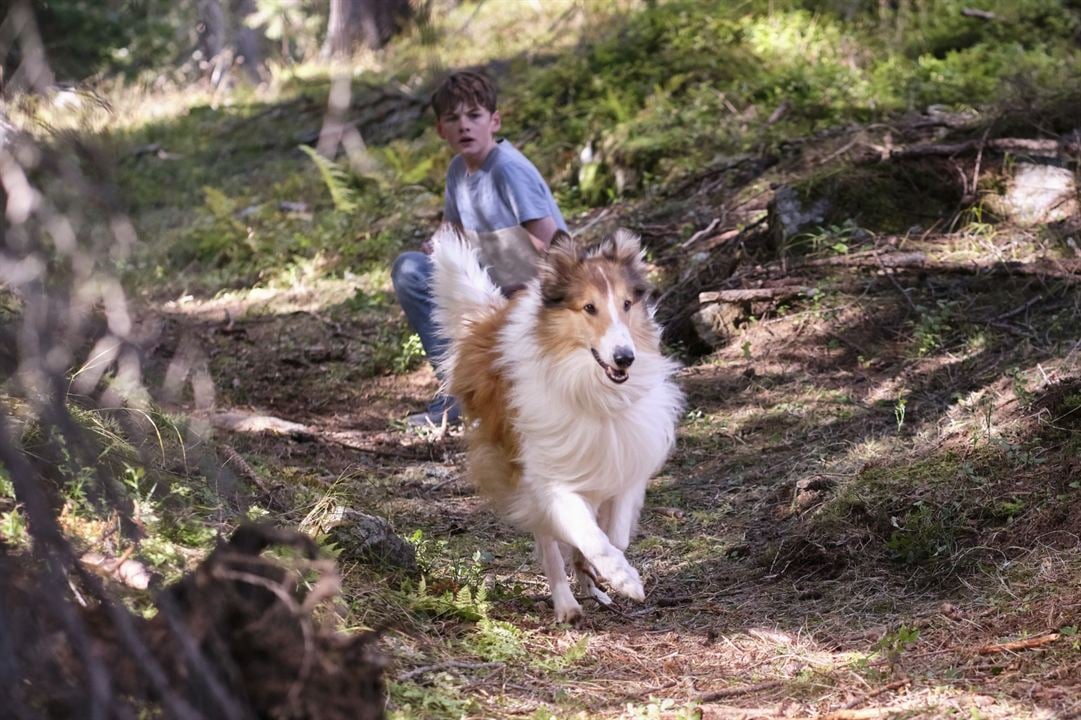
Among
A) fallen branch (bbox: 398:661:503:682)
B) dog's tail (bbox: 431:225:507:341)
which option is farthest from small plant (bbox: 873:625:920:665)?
dog's tail (bbox: 431:225:507:341)

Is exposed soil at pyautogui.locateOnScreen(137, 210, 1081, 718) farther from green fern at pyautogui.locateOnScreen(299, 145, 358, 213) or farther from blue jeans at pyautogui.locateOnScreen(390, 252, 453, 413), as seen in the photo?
green fern at pyautogui.locateOnScreen(299, 145, 358, 213)

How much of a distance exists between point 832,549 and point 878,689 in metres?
1.54

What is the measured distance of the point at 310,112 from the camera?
15047mm

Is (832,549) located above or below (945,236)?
above

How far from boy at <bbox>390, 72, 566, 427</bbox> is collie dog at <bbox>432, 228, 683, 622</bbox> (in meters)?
1.35

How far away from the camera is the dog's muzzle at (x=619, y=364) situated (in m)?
4.72

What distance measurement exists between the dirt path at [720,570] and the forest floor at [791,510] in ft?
0.05

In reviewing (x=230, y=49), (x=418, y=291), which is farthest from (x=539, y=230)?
(x=230, y=49)

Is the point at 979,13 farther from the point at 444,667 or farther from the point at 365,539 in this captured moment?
the point at 444,667

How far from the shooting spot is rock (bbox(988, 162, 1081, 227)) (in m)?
7.94

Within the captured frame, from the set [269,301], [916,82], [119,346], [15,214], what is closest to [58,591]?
[119,346]

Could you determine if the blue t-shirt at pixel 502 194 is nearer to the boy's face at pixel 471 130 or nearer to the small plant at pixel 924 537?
the boy's face at pixel 471 130

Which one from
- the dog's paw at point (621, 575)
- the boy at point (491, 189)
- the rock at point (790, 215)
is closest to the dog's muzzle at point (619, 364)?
the dog's paw at point (621, 575)

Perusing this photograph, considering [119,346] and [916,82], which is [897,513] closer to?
[119,346]
